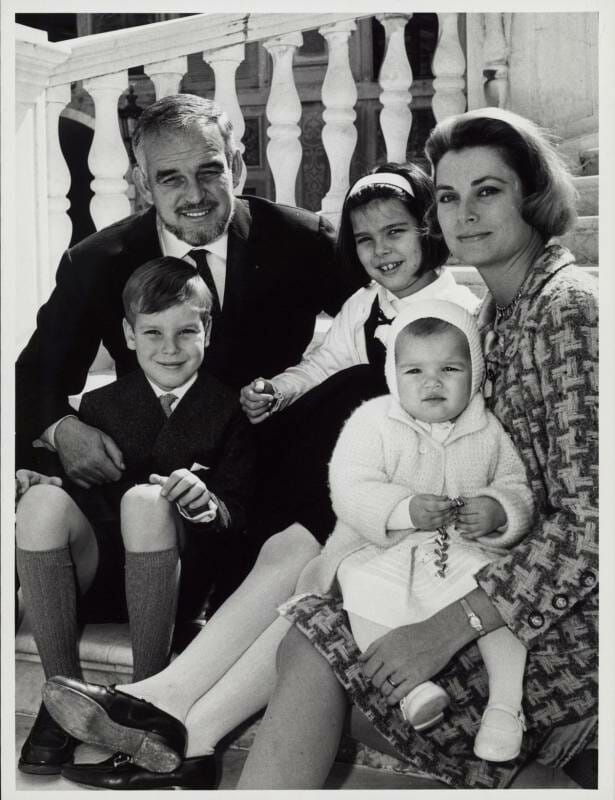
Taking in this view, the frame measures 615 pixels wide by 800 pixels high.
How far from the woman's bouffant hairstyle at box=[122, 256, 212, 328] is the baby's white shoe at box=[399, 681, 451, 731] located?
1025 mm

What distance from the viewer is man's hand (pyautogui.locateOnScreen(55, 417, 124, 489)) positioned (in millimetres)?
2564

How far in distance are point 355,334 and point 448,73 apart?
2.91ft

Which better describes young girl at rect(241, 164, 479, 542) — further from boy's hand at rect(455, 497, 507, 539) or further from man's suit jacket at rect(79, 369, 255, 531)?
boy's hand at rect(455, 497, 507, 539)

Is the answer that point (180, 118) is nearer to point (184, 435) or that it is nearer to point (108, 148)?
point (108, 148)

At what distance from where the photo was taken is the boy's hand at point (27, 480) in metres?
2.52

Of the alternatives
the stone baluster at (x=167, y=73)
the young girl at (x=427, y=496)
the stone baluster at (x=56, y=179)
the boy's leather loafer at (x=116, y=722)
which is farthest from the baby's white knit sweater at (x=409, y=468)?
the stone baluster at (x=167, y=73)

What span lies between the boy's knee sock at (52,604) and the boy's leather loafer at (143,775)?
10.7 inches

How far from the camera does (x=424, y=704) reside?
213 centimetres

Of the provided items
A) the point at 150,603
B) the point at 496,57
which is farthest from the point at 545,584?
the point at 496,57

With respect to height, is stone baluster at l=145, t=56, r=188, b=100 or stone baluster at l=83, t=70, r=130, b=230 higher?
stone baluster at l=145, t=56, r=188, b=100

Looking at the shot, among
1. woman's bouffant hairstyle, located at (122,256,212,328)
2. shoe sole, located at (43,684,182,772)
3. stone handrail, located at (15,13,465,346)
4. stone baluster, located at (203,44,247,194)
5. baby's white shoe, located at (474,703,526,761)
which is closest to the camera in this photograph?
baby's white shoe, located at (474,703,526,761)

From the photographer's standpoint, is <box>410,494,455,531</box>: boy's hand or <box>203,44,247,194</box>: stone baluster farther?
<box>203,44,247,194</box>: stone baluster

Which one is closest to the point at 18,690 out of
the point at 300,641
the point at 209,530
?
the point at 209,530

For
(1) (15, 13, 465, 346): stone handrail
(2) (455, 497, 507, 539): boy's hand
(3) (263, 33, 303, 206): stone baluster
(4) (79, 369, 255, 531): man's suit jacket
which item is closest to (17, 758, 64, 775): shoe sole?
(4) (79, 369, 255, 531): man's suit jacket
